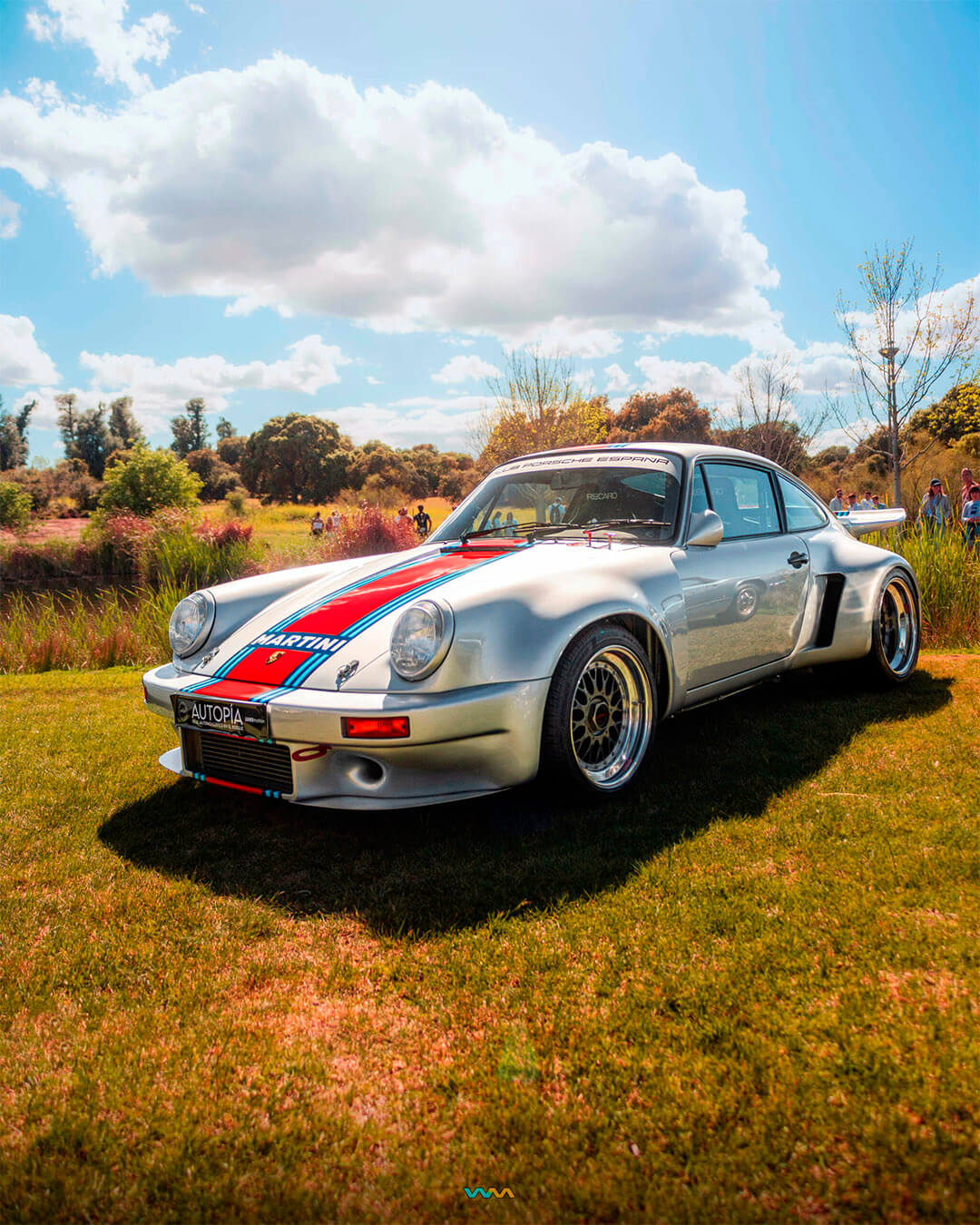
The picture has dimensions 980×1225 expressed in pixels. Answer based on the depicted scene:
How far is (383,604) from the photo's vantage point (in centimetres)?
327

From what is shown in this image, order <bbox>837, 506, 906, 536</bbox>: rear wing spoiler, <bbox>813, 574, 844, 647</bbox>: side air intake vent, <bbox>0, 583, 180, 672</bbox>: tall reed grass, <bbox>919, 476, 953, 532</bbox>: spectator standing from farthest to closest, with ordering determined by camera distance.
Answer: <bbox>0, 583, 180, 672</bbox>: tall reed grass, <bbox>919, 476, 953, 532</bbox>: spectator standing, <bbox>837, 506, 906, 536</bbox>: rear wing spoiler, <bbox>813, 574, 844, 647</bbox>: side air intake vent

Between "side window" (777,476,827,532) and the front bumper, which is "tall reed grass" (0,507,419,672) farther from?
"side window" (777,476,827,532)

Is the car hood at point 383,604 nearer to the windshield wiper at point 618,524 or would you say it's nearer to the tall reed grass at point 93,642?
the windshield wiper at point 618,524

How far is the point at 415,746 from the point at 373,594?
0.89m

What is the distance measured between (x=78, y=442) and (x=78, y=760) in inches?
2340

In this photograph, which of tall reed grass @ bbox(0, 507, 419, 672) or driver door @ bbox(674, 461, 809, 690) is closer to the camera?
driver door @ bbox(674, 461, 809, 690)

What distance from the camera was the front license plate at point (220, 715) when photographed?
2.89 m

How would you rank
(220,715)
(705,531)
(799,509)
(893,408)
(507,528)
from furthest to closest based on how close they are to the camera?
(893,408)
(799,509)
(507,528)
(705,531)
(220,715)

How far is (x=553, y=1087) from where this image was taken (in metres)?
1.69

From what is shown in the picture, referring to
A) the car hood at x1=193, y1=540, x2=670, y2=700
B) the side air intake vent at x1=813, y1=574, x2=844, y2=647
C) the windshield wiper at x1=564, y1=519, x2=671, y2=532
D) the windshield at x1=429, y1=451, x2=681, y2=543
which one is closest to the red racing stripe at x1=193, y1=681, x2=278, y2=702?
the car hood at x1=193, y1=540, x2=670, y2=700

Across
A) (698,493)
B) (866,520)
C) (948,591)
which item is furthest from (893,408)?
(698,493)

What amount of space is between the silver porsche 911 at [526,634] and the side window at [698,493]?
10 mm

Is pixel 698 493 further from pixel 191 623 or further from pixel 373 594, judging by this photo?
pixel 191 623

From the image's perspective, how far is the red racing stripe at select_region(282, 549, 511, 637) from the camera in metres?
3.27
